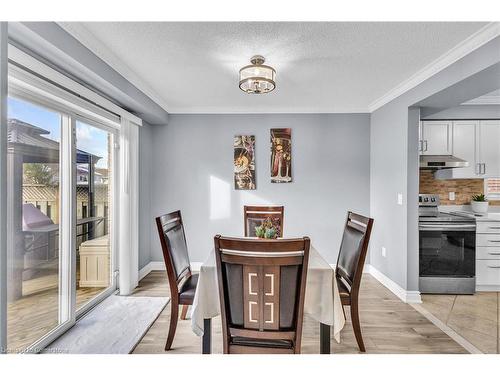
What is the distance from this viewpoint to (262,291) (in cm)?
123

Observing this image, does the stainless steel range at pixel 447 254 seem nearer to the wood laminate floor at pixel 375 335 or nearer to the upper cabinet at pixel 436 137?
the wood laminate floor at pixel 375 335

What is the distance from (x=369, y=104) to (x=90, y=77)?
11.2 ft

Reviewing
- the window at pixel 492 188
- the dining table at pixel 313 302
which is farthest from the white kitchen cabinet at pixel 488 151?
the dining table at pixel 313 302

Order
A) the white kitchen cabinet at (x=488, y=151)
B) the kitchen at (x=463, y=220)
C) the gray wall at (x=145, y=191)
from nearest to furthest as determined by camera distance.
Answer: the kitchen at (x=463, y=220)
the white kitchen cabinet at (x=488, y=151)
the gray wall at (x=145, y=191)

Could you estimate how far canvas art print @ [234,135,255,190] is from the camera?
3.73 metres

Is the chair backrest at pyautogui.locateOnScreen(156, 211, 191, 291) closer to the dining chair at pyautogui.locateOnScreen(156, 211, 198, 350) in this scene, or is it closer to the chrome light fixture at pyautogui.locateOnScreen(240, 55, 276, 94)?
the dining chair at pyautogui.locateOnScreen(156, 211, 198, 350)

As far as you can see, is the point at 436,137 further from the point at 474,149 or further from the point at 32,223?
the point at 32,223

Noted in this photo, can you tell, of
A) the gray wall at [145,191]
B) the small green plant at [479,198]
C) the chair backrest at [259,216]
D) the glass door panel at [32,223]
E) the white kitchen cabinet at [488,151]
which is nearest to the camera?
the glass door panel at [32,223]

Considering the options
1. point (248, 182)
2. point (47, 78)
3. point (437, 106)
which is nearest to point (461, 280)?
point (437, 106)

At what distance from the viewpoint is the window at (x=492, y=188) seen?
3459mm

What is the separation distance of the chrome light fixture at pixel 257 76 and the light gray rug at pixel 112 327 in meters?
2.33
